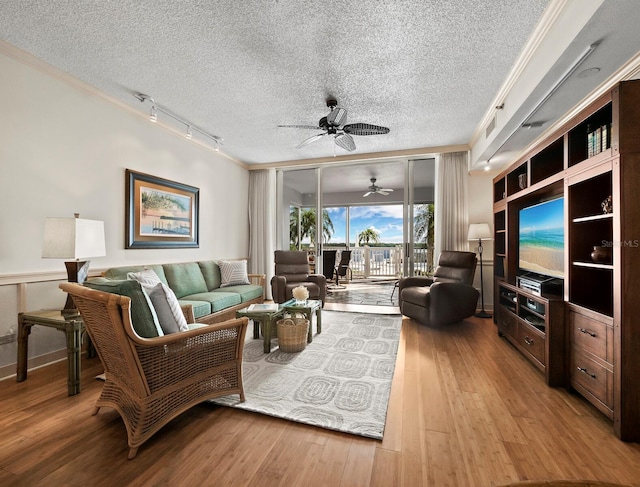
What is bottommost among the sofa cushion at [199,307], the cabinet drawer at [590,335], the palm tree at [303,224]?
the sofa cushion at [199,307]

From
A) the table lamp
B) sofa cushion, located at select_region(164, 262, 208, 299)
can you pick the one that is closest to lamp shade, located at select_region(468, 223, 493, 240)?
sofa cushion, located at select_region(164, 262, 208, 299)

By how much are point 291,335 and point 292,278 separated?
2.16 m

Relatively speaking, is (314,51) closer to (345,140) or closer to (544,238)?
(345,140)

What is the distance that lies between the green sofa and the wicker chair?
1318mm

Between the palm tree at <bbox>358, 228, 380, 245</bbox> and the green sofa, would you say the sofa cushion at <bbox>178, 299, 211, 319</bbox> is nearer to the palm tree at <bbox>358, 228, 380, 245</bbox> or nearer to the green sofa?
the green sofa

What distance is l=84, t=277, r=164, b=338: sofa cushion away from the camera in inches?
63.6

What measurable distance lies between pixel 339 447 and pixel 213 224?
422cm

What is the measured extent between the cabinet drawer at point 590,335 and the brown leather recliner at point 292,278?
3.19 m

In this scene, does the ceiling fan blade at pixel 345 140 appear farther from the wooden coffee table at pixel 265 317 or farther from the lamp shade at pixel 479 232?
the lamp shade at pixel 479 232

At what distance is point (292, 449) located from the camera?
5.18ft

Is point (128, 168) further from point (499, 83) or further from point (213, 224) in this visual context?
point (499, 83)

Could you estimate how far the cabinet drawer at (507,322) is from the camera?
304 centimetres

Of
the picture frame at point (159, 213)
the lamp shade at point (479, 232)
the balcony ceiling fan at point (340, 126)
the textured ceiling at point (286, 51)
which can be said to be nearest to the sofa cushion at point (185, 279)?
the picture frame at point (159, 213)

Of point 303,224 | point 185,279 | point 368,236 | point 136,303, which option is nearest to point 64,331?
point 136,303
